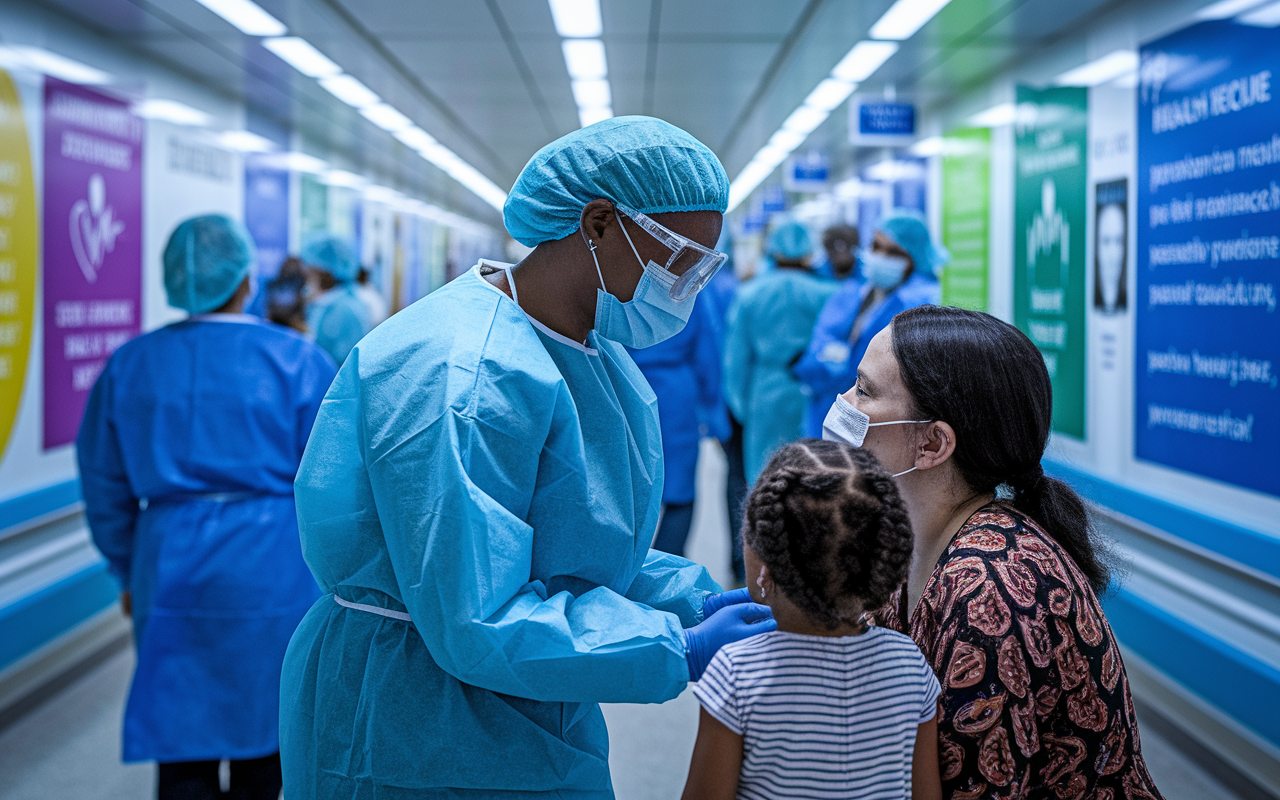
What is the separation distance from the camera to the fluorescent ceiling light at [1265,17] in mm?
2949

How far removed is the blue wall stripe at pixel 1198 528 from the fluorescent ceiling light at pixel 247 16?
12.4ft

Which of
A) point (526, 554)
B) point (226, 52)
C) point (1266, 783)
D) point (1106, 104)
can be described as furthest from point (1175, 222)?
point (226, 52)

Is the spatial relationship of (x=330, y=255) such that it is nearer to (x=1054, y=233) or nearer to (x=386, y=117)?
(x=386, y=117)

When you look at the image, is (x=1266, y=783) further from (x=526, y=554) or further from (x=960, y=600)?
(x=526, y=554)

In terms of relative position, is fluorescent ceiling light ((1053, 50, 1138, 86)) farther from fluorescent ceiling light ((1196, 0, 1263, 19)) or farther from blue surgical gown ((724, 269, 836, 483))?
blue surgical gown ((724, 269, 836, 483))

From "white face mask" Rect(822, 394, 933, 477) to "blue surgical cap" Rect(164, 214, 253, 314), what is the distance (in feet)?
5.48

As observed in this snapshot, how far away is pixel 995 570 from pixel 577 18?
380 centimetres

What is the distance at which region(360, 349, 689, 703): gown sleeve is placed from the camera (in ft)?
3.46

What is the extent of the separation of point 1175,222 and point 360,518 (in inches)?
135

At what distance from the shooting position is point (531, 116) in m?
7.09

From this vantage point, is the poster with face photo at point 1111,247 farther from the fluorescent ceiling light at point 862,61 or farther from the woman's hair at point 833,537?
the woman's hair at point 833,537

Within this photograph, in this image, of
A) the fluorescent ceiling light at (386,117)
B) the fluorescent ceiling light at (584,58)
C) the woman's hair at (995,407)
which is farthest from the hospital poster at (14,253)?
the woman's hair at (995,407)

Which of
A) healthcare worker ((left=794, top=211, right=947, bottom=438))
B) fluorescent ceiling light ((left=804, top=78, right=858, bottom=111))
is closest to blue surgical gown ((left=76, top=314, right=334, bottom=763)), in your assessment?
healthcare worker ((left=794, top=211, right=947, bottom=438))

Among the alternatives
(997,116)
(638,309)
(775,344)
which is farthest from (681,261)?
(997,116)
